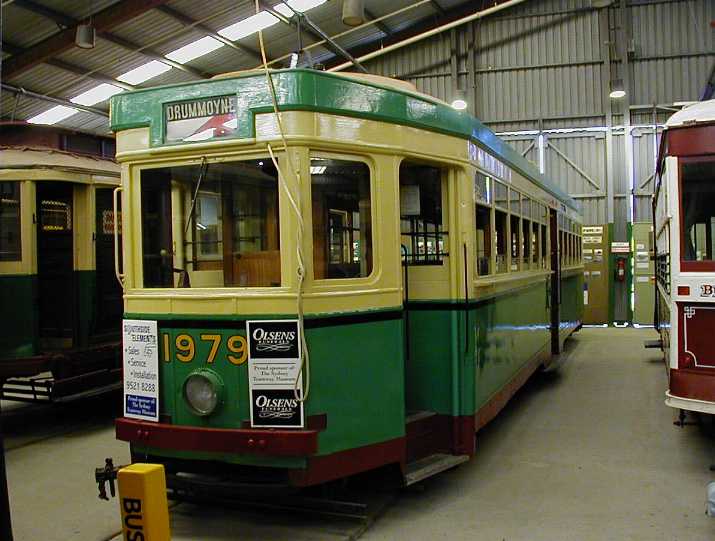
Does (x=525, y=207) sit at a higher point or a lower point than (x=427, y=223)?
higher

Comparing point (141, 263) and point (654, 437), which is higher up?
point (141, 263)

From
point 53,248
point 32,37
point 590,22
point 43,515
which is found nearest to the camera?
point 43,515

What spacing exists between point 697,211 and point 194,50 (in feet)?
39.8

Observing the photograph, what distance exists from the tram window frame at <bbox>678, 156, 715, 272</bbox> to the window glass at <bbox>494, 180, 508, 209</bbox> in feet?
4.55

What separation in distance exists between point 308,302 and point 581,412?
186 inches

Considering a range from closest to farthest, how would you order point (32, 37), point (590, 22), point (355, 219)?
1. point (355, 219)
2. point (32, 37)
3. point (590, 22)

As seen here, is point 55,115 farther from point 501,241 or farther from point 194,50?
point 501,241

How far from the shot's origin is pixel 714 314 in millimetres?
5062

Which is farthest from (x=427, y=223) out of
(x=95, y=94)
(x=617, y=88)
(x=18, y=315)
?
(x=617, y=88)

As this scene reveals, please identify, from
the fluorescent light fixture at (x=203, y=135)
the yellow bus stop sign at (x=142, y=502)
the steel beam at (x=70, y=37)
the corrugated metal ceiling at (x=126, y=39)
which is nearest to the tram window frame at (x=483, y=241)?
the fluorescent light fixture at (x=203, y=135)

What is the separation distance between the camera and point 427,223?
4906 millimetres

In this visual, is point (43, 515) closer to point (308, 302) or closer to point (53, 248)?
point (308, 302)

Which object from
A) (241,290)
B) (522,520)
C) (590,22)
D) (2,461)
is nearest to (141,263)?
(241,290)

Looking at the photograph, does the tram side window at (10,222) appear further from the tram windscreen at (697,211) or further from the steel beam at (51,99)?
the steel beam at (51,99)
